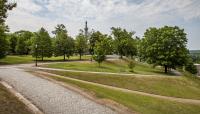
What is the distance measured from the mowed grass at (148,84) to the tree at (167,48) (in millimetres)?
17969

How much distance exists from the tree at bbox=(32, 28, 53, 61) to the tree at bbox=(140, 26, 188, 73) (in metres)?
22.5

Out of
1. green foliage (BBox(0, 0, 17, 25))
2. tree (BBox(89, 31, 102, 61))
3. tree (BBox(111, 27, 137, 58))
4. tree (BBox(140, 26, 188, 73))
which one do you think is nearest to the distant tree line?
tree (BBox(140, 26, 188, 73))

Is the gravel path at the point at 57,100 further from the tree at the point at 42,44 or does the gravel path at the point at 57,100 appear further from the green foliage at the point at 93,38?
the green foliage at the point at 93,38

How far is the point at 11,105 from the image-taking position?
1570 cm

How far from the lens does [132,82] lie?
125 ft

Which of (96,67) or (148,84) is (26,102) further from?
(96,67)

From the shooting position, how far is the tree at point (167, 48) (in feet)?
197

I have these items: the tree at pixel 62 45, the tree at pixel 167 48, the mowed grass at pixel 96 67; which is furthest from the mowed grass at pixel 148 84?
the tree at pixel 62 45

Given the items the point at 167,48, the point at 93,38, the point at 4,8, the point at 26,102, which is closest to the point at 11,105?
the point at 26,102

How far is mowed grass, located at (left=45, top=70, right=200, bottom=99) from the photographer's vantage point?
35.8 meters

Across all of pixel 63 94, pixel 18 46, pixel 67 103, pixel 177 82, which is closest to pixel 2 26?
pixel 63 94

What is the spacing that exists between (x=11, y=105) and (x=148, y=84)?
1008 inches

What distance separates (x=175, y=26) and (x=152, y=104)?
43089 mm

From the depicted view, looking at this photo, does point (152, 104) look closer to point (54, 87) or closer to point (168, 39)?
point (54, 87)
